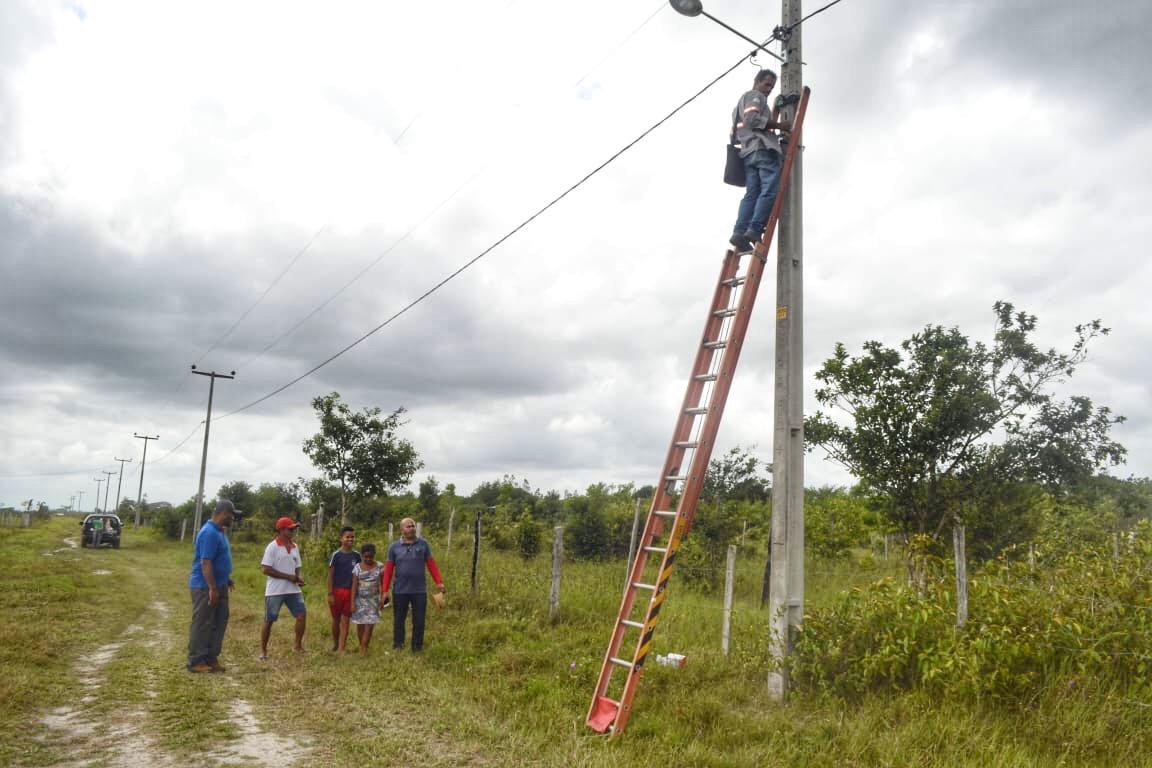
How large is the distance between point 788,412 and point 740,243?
169cm

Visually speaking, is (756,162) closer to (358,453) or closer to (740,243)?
(740,243)

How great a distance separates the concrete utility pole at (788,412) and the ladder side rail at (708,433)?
0.58 feet

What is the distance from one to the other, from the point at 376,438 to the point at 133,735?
19167 millimetres

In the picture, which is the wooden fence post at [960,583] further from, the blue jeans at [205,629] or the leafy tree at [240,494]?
the leafy tree at [240,494]

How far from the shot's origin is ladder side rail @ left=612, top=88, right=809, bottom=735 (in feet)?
20.6

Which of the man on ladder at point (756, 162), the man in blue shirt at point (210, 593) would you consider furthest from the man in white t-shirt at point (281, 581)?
the man on ladder at point (756, 162)

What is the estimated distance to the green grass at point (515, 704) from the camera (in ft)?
17.8

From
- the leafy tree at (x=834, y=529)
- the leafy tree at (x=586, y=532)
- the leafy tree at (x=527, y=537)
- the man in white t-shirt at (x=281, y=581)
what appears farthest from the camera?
the leafy tree at (x=527, y=537)

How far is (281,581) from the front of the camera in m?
9.80

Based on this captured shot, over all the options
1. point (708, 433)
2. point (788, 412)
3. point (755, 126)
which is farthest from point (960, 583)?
point (755, 126)

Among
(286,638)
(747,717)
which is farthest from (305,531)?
(747,717)

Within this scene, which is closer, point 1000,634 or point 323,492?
point 1000,634

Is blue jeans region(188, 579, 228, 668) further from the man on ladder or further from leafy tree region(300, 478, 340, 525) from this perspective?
leafy tree region(300, 478, 340, 525)

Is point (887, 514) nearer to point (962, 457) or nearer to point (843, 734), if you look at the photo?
point (962, 457)
